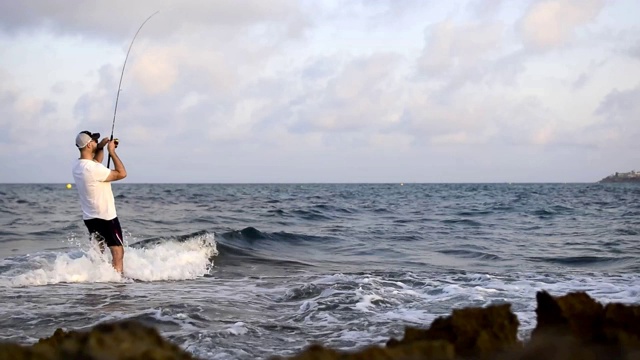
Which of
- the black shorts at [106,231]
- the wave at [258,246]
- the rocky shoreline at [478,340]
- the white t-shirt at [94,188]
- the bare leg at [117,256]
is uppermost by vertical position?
the white t-shirt at [94,188]

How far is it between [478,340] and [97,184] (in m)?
5.97

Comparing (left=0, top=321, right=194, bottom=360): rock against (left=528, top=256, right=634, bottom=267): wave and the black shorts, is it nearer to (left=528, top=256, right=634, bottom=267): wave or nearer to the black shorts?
the black shorts

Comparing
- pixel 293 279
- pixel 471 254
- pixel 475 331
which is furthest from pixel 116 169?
pixel 471 254

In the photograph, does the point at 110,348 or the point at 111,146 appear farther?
the point at 111,146

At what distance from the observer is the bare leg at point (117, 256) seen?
25.1ft

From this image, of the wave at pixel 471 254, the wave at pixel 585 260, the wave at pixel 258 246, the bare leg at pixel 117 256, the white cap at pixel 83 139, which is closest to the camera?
the white cap at pixel 83 139

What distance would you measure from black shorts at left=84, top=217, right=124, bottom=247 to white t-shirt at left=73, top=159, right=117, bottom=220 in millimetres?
57

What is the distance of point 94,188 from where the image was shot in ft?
24.0

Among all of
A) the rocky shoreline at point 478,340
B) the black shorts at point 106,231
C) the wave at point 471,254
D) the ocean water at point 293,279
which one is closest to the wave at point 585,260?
the ocean water at point 293,279

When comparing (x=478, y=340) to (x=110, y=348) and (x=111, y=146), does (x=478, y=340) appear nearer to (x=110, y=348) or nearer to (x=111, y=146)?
(x=110, y=348)

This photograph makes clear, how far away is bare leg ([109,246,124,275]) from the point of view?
7.66 meters

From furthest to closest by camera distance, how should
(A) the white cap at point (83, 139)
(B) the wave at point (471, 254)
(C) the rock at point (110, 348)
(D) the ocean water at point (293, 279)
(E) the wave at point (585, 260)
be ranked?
(B) the wave at point (471, 254)
(E) the wave at point (585, 260)
(A) the white cap at point (83, 139)
(D) the ocean water at point (293, 279)
(C) the rock at point (110, 348)

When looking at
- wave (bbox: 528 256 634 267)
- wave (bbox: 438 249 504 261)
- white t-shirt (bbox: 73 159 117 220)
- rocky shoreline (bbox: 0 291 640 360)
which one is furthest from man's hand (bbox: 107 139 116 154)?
wave (bbox: 528 256 634 267)

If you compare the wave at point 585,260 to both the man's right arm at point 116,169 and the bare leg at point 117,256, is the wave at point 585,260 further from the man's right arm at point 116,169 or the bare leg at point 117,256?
the man's right arm at point 116,169
